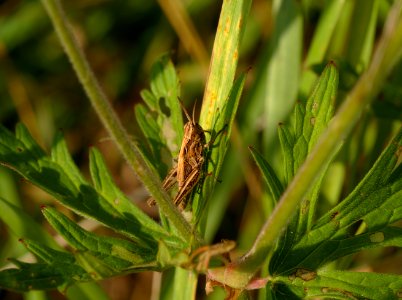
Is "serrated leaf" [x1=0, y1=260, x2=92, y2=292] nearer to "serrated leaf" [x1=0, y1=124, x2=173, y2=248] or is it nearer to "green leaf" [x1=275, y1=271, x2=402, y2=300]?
"serrated leaf" [x1=0, y1=124, x2=173, y2=248]

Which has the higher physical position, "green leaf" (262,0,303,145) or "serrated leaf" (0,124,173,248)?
"green leaf" (262,0,303,145)

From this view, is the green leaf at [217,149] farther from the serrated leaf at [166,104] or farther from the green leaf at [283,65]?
the green leaf at [283,65]

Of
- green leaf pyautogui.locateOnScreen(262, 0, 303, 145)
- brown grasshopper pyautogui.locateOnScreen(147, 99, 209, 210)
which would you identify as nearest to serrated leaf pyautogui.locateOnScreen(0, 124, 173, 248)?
brown grasshopper pyautogui.locateOnScreen(147, 99, 209, 210)

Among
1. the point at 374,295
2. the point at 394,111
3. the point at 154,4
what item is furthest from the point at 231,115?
the point at 154,4

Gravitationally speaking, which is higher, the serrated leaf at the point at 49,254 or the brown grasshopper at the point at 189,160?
the brown grasshopper at the point at 189,160

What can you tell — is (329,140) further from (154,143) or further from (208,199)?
(154,143)

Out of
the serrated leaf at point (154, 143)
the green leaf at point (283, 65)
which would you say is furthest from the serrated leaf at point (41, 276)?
the green leaf at point (283, 65)
